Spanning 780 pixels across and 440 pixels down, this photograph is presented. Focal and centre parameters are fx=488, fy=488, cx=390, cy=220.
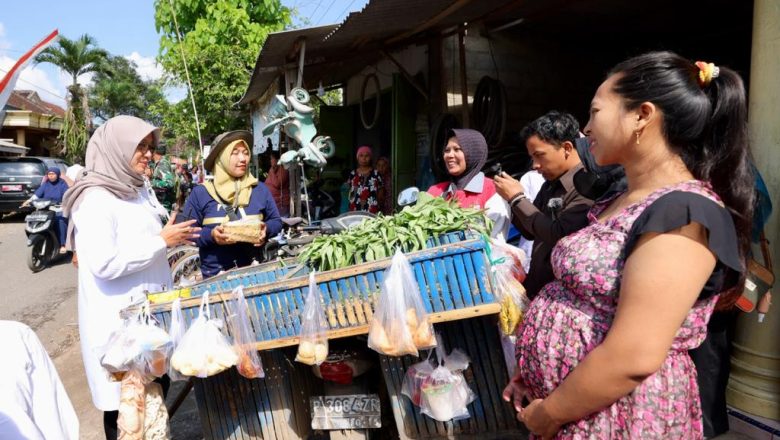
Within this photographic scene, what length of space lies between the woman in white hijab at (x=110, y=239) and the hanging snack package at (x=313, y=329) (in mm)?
A: 977

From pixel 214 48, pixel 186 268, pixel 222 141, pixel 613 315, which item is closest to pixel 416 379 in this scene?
pixel 613 315

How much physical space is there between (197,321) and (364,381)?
81 centimetres

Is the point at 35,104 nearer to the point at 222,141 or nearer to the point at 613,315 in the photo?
the point at 222,141

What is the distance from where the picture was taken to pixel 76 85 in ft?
76.9

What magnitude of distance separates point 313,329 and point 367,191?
4.33m

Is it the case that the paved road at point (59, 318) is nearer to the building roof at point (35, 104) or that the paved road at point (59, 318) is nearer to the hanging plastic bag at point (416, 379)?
the hanging plastic bag at point (416, 379)

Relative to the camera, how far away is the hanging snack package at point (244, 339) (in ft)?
6.59

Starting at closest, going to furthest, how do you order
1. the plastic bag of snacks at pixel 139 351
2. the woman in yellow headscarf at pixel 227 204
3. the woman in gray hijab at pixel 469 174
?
the plastic bag of snacks at pixel 139 351 < the woman in gray hijab at pixel 469 174 < the woman in yellow headscarf at pixel 227 204

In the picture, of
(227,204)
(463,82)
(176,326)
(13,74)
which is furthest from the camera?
(463,82)

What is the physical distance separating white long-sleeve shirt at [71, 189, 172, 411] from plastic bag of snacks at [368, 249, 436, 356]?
1326 millimetres

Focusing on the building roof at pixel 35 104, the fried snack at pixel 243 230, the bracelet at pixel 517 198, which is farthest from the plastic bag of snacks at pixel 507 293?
the building roof at pixel 35 104

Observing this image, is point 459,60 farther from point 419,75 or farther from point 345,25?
point 345,25

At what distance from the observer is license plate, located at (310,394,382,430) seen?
224 centimetres

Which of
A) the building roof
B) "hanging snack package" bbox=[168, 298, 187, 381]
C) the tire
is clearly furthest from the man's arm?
the building roof
